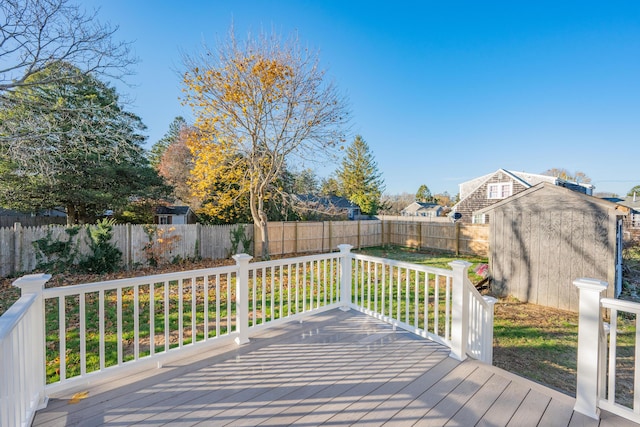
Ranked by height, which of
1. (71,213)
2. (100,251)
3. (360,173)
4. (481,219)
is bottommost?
(100,251)

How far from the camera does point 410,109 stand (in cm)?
1313

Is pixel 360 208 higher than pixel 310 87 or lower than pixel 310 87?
lower

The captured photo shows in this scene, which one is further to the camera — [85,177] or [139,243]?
[85,177]

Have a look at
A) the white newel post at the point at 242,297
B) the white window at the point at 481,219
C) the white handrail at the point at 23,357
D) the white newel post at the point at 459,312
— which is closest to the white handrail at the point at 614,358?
the white newel post at the point at 459,312

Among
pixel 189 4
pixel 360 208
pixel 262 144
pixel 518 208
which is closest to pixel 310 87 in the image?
pixel 262 144

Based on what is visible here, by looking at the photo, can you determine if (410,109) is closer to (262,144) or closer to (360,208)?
(262,144)

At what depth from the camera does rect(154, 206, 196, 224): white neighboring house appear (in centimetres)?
1807

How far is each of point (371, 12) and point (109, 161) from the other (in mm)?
11227

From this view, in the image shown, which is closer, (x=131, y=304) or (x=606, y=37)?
(x=131, y=304)

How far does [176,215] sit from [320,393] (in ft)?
62.5

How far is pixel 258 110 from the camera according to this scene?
835 centimetres

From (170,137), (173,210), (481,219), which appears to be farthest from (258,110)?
(170,137)

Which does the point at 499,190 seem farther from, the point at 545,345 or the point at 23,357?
the point at 23,357

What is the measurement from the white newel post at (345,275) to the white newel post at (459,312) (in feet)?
5.19
